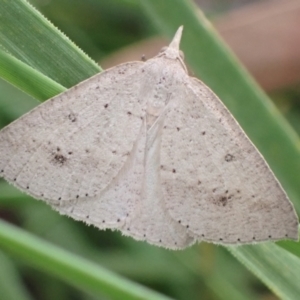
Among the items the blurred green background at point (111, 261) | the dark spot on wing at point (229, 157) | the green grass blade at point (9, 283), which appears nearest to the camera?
A: the dark spot on wing at point (229, 157)

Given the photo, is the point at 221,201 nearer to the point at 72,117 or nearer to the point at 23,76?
the point at 72,117

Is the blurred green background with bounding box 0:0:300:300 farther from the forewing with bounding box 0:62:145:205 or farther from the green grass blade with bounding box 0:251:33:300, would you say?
the forewing with bounding box 0:62:145:205

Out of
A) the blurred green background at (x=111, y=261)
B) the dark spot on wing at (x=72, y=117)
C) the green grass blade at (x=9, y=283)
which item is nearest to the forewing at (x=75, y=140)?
the dark spot on wing at (x=72, y=117)

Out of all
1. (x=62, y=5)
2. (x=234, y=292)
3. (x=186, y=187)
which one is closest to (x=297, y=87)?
(x=234, y=292)

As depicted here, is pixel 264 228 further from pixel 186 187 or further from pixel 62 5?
pixel 62 5

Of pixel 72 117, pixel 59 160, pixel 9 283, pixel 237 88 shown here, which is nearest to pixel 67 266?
pixel 59 160

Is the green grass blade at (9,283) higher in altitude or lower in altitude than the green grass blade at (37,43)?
lower

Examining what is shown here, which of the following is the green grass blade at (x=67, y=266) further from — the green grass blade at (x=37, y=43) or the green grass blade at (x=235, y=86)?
the green grass blade at (x=235, y=86)
